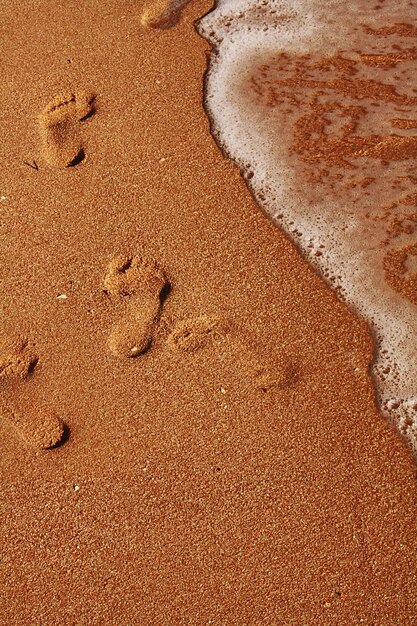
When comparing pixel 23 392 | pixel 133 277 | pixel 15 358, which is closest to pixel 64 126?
pixel 133 277

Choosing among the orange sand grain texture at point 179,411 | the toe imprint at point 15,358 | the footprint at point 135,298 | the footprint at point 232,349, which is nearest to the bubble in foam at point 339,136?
the orange sand grain texture at point 179,411

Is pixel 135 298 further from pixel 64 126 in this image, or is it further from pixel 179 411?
pixel 64 126

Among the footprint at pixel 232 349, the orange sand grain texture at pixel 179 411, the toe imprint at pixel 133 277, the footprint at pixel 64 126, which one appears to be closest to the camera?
the orange sand grain texture at pixel 179 411

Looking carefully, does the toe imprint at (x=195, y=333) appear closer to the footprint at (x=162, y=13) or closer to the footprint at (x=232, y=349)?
the footprint at (x=232, y=349)

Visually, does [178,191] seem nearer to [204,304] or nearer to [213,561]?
[204,304]

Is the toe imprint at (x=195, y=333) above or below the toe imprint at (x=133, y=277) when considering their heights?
below

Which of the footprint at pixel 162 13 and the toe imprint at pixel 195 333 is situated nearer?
the toe imprint at pixel 195 333

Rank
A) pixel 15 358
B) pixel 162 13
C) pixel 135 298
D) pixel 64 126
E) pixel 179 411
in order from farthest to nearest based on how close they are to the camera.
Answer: pixel 162 13
pixel 64 126
pixel 135 298
pixel 15 358
pixel 179 411
